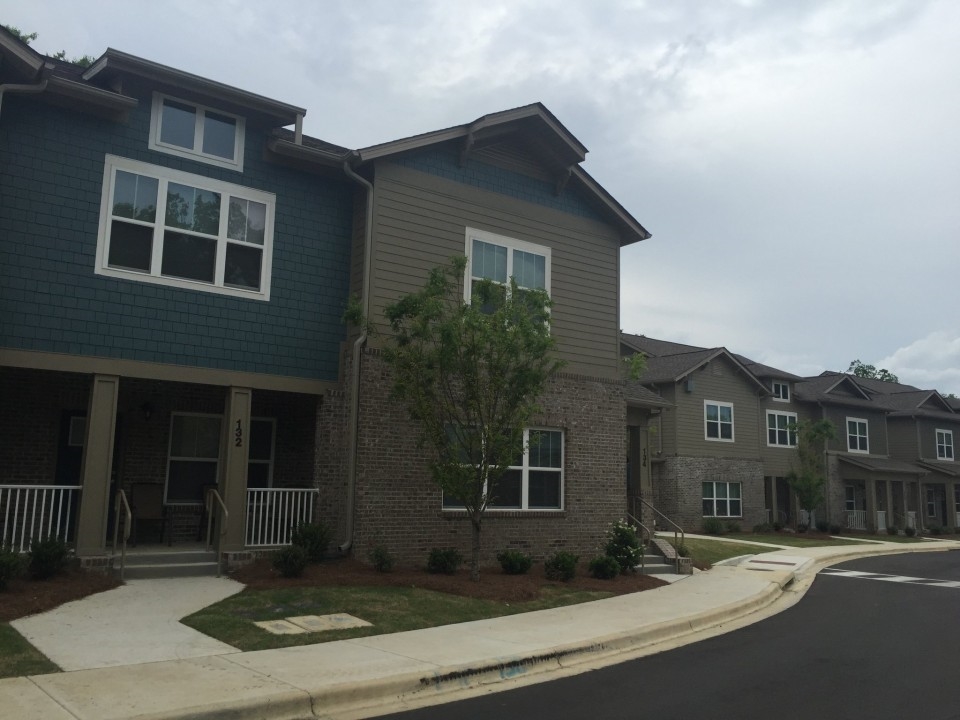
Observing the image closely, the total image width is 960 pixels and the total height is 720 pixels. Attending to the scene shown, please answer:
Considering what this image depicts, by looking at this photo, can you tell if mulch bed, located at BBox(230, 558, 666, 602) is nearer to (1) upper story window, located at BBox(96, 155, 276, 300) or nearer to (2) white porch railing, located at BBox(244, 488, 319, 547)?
(2) white porch railing, located at BBox(244, 488, 319, 547)

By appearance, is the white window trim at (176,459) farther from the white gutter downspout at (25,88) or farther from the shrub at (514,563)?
the white gutter downspout at (25,88)

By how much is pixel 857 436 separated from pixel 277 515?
3518 centimetres

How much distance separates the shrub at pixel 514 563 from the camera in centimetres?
1416

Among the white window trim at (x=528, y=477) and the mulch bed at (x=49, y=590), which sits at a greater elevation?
the white window trim at (x=528, y=477)

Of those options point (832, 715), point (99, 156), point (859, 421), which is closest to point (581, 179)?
point (99, 156)

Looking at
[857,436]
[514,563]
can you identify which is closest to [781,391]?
[857,436]

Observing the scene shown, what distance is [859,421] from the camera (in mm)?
41500

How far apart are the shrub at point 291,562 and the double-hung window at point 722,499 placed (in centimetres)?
2417

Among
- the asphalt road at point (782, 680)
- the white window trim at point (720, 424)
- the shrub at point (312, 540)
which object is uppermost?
the white window trim at point (720, 424)

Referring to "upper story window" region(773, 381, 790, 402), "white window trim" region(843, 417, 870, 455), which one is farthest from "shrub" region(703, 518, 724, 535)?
"white window trim" region(843, 417, 870, 455)

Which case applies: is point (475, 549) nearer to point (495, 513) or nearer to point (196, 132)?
point (495, 513)

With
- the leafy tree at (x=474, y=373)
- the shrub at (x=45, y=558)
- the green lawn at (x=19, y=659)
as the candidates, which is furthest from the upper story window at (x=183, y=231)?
the green lawn at (x=19, y=659)

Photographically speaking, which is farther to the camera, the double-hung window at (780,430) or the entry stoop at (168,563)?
the double-hung window at (780,430)

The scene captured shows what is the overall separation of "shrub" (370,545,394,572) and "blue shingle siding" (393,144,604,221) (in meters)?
6.83
